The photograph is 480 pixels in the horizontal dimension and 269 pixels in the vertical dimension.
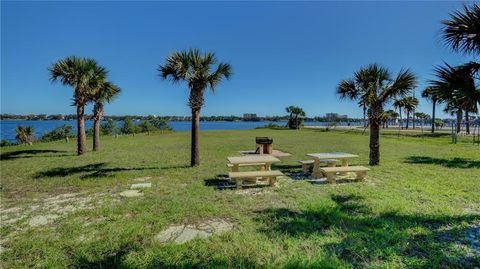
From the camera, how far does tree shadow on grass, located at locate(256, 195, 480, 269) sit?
11.4 feet

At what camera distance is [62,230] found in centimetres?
453

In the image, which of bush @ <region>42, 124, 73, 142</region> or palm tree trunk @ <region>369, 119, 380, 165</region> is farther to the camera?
bush @ <region>42, 124, 73, 142</region>

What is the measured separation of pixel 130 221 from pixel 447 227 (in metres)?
5.35

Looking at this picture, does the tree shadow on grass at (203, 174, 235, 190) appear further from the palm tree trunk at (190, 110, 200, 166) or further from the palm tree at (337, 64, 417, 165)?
the palm tree at (337, 64, 417, 165)

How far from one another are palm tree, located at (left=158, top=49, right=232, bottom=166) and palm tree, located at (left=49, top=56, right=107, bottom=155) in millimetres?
6757

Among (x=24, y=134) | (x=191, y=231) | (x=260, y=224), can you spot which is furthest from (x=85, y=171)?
(x=24, y=134)

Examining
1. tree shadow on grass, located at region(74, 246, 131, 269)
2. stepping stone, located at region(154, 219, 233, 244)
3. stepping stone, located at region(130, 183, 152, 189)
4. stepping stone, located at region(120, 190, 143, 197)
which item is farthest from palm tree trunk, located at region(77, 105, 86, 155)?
tree shadow on grass, located at region(74, 246, 131, 269)

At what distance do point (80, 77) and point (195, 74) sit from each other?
780 cm

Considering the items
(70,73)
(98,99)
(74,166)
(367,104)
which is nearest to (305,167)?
(367,104)

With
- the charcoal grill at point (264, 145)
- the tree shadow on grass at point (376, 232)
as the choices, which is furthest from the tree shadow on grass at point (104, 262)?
the charcoal grill at point (264, 145)

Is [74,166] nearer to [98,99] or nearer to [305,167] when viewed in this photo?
[98,99]

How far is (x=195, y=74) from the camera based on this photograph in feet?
33.2

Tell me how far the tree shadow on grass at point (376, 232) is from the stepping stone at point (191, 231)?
2.28 feet

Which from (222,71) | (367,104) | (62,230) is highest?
(222,71)
